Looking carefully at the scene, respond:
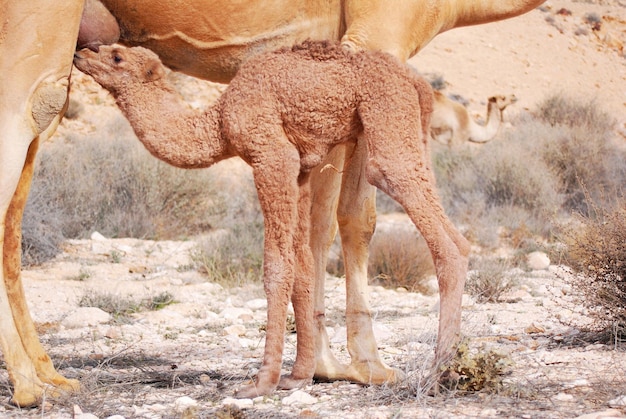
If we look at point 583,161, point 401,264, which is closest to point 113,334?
point 401,264

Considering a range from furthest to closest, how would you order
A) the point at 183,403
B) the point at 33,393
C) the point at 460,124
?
1. the point at 460,124
2. the point at 33,393
3. the point at 183,403

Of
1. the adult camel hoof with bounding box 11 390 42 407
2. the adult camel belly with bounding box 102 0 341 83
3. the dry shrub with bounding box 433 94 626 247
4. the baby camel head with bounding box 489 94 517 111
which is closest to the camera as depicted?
the adult camel hoof with bounding box 11 390 42 407

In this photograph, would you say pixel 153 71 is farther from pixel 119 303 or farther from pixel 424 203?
pixel 119 303

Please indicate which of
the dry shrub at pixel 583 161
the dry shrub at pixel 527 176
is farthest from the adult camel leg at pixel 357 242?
the dry shrub at pixel 583 161

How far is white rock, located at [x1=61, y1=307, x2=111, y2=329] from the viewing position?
8273 millimetres

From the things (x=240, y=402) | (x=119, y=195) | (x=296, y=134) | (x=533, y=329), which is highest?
(x=296, y=134)

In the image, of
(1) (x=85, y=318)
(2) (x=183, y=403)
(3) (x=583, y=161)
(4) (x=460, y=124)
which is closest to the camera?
(2) (x=183, y=403)

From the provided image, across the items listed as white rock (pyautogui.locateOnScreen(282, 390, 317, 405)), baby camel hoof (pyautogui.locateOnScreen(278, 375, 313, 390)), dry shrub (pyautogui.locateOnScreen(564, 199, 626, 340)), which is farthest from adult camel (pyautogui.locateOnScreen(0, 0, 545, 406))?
dry shrub (pyautogui.locateOnScreen(564, 199, 626, 340))

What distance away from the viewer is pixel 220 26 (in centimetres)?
583

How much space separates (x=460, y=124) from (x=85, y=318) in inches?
237

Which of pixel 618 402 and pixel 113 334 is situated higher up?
pixel 618 402

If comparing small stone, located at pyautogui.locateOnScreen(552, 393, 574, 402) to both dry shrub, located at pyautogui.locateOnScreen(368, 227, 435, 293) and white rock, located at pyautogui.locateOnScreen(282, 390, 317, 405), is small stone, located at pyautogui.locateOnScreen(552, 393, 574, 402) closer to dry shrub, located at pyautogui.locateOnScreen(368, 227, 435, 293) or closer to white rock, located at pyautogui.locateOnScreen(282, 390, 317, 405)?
white rock, located at pyautogui.locateOnScreen(282, 390, 317, 405)

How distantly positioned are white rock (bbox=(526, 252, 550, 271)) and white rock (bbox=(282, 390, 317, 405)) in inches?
294

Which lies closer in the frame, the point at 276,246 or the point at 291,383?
the point at 276,246
